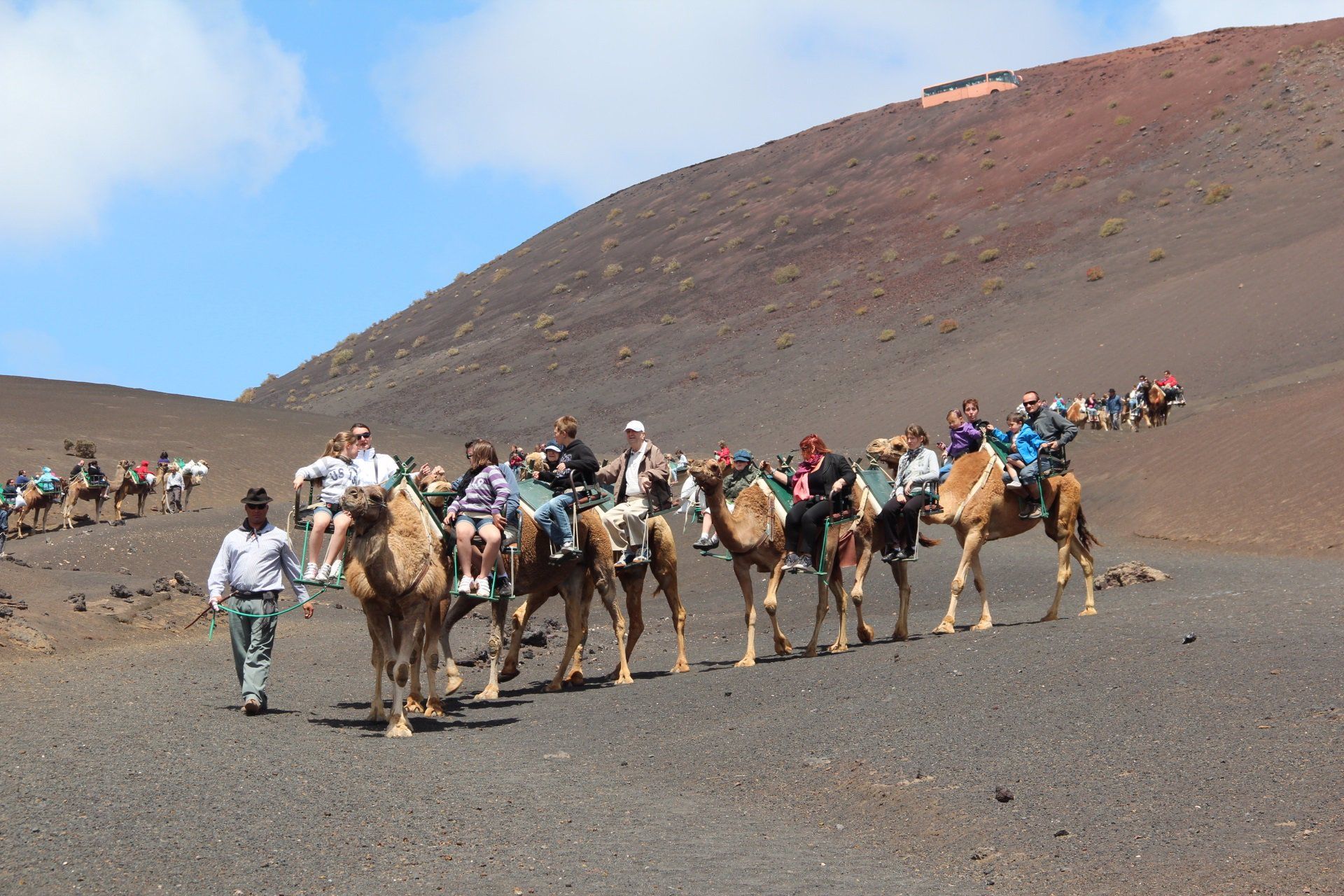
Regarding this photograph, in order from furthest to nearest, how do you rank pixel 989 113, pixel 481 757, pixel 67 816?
pixel 989 113, pixel 481 757, pixel 67 816

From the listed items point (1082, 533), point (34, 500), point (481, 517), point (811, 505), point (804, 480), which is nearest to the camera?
point (481, 517)

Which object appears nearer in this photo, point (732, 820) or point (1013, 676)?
point (732, 820)

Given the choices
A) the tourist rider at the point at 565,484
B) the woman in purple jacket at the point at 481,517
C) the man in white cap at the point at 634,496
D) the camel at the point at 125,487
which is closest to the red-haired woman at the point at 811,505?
the man in white cap at the point at 634,496

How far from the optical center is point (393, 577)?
1201cm

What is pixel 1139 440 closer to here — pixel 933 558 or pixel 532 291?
pixel 933 558

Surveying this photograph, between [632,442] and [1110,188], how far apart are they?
225 feet

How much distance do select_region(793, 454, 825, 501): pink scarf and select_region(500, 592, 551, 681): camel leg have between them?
306cm

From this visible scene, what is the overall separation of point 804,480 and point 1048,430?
2.99m

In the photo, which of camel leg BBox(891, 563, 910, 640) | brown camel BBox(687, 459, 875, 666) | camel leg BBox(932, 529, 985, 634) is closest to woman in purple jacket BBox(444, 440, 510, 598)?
brown camel BBox(687, 459, 875, 666)

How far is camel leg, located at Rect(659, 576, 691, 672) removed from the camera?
16.0 metres

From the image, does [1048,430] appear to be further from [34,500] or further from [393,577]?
[34,500]

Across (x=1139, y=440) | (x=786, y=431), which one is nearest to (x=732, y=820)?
(x=1139, y=440)

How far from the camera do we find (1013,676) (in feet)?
39.8

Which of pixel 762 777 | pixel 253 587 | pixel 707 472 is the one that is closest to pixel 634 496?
pixel 707 472
